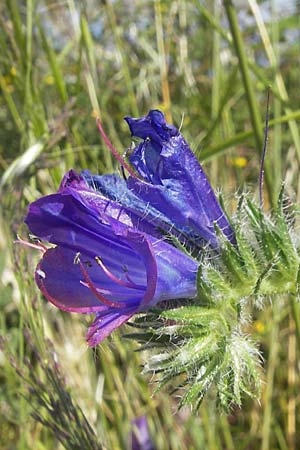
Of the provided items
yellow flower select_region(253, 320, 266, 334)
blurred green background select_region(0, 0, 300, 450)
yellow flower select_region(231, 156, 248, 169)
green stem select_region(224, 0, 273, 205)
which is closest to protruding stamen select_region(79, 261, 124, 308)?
blurred green background select_region(0, 0, 300, 450)

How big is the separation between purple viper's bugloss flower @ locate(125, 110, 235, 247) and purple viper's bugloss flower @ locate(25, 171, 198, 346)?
61mm

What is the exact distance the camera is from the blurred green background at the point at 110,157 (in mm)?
1082

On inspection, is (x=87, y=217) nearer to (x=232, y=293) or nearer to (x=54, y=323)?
(x=232, y=293)

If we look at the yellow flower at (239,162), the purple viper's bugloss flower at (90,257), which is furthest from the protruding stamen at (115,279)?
the yellow flower at (239,162)

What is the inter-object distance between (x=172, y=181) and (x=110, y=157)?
0.66 m

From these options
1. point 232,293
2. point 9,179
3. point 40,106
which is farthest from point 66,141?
point 232,293

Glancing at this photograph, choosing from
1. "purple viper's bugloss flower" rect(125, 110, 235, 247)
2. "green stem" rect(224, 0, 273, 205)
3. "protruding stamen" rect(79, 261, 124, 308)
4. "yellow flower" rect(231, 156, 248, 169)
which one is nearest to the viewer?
"protruding stamen" rect(79, 261, 124, 308)

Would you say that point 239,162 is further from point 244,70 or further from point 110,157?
point 244,70

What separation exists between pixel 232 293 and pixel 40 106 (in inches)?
25.9

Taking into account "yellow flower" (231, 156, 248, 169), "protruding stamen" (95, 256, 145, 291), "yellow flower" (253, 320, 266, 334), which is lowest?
"yellow flower" (253, 320, 266, 334)

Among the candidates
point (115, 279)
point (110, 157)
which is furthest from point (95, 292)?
point (110, 157)

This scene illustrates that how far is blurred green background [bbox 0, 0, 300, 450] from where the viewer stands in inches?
42.6

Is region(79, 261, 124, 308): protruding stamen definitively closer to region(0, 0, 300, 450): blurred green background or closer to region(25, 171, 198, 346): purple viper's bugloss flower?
region(25, 171, 198, 346): purple viper's bugloss flower

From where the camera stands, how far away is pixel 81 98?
5.16ft
